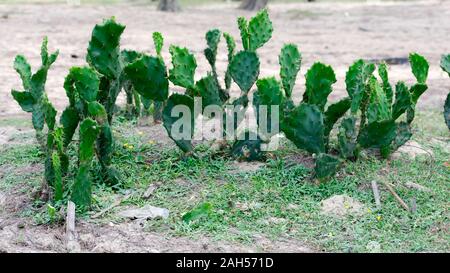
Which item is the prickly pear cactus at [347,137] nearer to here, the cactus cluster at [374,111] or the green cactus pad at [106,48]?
the cactus cluster at [374,111]

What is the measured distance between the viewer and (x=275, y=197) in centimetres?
356

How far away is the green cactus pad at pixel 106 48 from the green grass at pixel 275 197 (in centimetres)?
54

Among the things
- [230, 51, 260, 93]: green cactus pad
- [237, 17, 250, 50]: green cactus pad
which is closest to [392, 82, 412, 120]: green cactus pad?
[230, 51, 260, 93]: green cactus pad

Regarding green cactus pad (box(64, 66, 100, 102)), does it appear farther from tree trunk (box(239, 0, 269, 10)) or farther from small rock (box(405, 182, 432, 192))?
tree trunk (box(239, 0, 269, 10))

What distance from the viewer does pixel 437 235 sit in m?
3.23

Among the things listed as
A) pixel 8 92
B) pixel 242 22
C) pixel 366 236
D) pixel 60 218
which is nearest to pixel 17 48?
pixel 8 92

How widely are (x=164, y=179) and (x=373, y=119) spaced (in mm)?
1173

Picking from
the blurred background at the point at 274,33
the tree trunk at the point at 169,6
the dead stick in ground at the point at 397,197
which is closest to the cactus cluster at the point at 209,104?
the dead stick in ground at the point at 397,197

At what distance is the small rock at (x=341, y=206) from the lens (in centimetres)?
343

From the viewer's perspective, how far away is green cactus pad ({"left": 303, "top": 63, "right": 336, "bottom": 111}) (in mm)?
3693

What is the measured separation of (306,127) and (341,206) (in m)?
0.46

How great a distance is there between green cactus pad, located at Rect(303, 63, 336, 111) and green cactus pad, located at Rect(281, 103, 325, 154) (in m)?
0.16

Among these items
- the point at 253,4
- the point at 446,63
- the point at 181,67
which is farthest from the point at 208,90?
the point at 253,4

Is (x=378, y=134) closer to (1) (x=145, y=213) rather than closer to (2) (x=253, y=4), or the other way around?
(1) (x=145, y=213)
